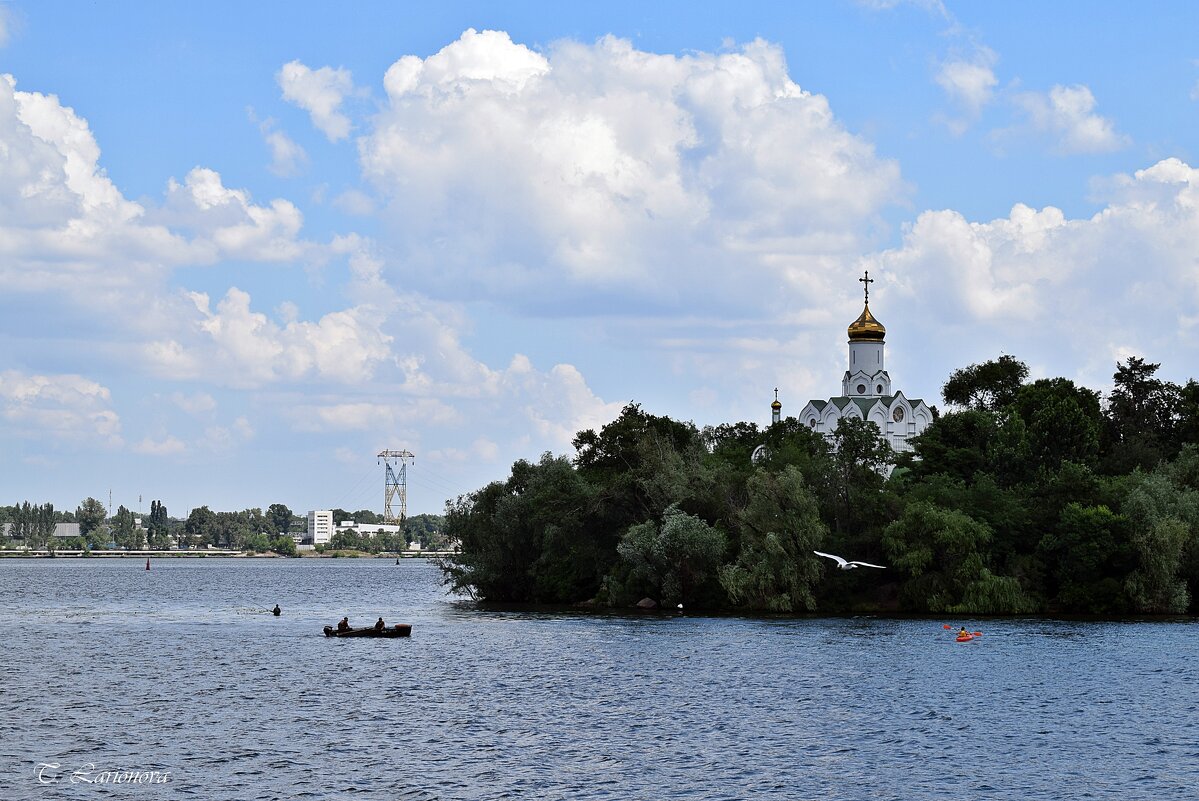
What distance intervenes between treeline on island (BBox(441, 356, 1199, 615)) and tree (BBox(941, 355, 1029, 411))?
25.8 meters

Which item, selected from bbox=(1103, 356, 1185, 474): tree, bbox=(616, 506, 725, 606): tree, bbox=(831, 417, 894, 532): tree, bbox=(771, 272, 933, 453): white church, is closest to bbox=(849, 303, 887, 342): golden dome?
bbox=(771, 272, 933, 453): white church

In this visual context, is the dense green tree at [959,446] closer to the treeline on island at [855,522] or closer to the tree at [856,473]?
the treeline on island at [855,522]

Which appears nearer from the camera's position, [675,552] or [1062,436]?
[675,552]

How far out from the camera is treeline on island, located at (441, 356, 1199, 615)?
3659 inches

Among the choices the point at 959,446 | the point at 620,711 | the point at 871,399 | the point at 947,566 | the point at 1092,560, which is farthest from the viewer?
the point at 871,399

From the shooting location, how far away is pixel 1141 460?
4766 inches

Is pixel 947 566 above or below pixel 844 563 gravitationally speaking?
below

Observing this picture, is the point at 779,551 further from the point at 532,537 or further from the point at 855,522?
the point at 532,537

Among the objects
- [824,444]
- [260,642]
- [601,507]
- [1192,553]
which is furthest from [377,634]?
[1192,553]

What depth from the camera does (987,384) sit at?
156750mm

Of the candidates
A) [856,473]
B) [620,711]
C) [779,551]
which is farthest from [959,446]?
[620,711]

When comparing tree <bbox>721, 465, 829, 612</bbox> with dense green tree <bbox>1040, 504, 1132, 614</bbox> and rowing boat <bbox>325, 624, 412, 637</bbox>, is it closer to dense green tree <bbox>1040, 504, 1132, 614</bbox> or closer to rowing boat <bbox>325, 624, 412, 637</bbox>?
dense green tree <bbox>1040, 504, 1132, 614</bbox>

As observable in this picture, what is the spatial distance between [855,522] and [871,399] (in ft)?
190

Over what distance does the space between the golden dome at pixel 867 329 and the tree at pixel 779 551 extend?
6593 centimetres
